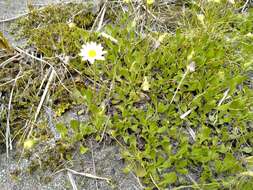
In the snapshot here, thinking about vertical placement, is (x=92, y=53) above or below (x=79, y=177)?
above

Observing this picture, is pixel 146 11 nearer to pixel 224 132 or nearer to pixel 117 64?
pixel 117 64

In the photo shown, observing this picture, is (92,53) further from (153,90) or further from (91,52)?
(153,90)

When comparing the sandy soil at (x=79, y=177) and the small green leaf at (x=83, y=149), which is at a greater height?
the small green leaf at (x=83, y=149)

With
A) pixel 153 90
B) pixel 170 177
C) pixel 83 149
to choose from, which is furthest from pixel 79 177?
pixel 153 90

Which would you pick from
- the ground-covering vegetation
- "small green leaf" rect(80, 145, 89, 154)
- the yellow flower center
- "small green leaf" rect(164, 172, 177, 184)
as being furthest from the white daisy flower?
"small green leaf" rect(164, 172, 177, 184)

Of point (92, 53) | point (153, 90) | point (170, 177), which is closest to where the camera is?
point (170, 177)

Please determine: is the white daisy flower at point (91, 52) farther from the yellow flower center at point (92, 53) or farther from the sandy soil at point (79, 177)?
the sandy soil at point (79, 177)

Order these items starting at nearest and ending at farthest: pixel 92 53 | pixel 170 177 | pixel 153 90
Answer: pixel 170 177 → pixel 92 53 → pixel 153 90

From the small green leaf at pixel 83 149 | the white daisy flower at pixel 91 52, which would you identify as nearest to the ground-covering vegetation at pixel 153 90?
the small green leaf at pixel 83 149

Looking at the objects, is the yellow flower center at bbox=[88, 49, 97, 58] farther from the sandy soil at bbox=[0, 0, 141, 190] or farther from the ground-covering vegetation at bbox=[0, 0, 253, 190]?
the sandy soil at bbox=[0, 0, 141, 190]
